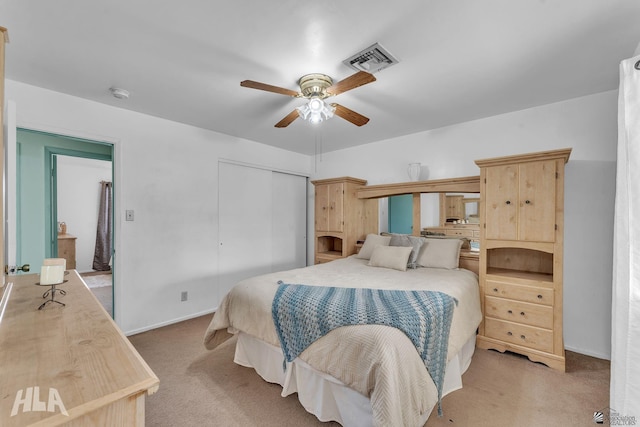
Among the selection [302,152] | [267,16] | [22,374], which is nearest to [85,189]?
[302,152]

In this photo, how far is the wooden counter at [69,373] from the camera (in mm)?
582

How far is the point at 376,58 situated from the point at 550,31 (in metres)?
1.03

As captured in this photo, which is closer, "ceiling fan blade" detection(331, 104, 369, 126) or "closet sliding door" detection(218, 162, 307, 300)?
"ceiling fan blade" detection(331, 104, 369, 126)

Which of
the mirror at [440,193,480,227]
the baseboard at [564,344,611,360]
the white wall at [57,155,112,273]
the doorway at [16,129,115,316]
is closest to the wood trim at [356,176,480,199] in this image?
the mirror at [440,193,480,227]

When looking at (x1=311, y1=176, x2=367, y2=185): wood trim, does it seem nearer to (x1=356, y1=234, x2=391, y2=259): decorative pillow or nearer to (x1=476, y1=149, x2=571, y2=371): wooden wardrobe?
(x1=356, y1=234, x2=391, y2=259): decorative pillow

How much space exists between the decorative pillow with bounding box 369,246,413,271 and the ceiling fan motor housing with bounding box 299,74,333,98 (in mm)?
1787

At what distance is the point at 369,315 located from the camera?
5.41 feet

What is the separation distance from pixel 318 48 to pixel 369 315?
172 centimetres

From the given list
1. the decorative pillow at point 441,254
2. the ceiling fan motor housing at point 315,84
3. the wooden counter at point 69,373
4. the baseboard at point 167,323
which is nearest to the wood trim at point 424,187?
the decorative pillow at point 441,254

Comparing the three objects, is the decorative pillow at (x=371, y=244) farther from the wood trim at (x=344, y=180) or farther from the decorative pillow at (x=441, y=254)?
the wood trim at (x=344, y=180)

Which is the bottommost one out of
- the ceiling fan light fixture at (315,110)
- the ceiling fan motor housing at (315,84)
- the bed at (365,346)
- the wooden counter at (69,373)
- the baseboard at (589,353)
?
the baseboard at (589,353)

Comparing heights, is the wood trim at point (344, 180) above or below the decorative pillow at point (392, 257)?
above

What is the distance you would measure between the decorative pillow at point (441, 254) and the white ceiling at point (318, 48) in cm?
143

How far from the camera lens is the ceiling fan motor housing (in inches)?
84.3
